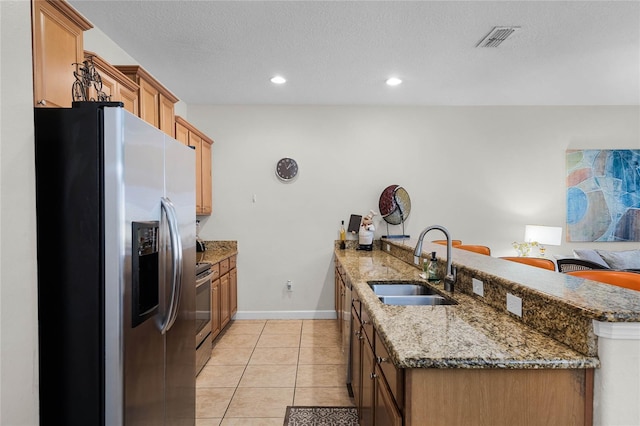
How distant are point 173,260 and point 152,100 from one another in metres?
1.79

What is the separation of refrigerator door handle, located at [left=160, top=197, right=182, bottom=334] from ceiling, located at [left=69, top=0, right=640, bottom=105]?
162 centimetres

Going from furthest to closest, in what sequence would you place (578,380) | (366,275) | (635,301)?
(366,275) → (635,301) → (578,380)

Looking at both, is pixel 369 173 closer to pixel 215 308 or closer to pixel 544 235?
pixel 544 235

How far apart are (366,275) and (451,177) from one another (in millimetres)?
2702

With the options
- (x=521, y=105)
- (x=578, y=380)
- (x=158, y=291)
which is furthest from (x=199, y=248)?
(x=521, y=105)

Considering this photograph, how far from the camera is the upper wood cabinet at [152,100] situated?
96.7 inches

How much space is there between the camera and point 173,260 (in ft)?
4.82

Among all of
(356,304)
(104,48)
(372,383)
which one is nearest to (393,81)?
(356,304)

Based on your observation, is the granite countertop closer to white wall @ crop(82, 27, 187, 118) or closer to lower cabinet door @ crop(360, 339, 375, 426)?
lower cabinet door @ crop(360, 339, 375, 426)

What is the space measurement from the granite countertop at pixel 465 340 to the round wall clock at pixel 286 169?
290 cm

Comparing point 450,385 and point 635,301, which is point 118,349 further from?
point 635,301

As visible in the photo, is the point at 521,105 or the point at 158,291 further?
the point at 521,105

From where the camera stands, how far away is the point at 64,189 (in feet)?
3.97

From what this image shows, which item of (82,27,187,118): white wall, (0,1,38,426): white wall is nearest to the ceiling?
(82,27,187,118): white wall
